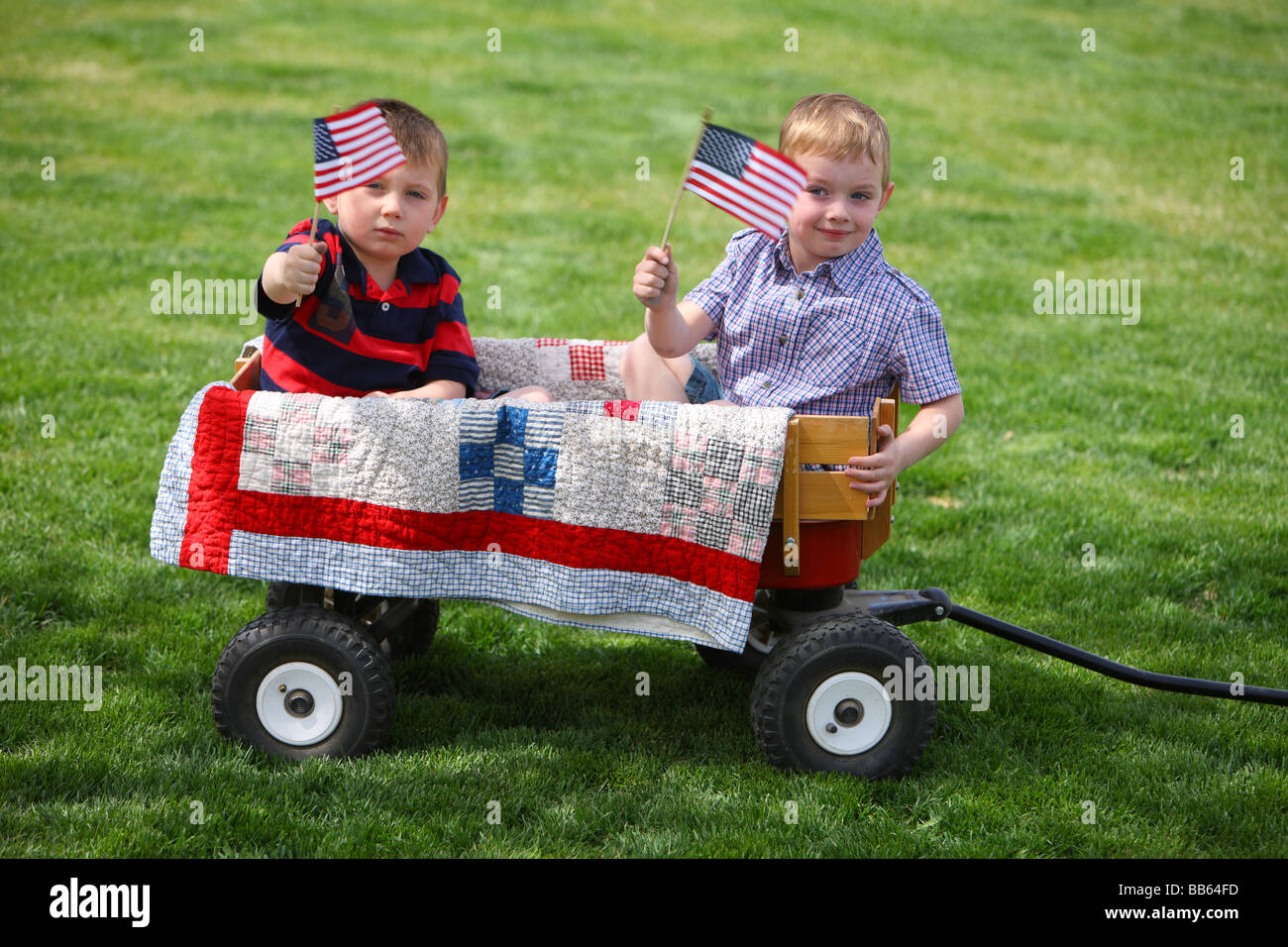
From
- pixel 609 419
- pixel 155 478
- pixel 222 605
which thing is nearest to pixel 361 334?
pixel 609 419

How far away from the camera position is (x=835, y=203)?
3.45 meters

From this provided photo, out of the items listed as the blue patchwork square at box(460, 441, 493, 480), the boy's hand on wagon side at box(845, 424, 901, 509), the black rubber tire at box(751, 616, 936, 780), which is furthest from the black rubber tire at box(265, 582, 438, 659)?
the boy's hand on wagon side at box(845, 424, 901, 509)

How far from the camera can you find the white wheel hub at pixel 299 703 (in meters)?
3.33

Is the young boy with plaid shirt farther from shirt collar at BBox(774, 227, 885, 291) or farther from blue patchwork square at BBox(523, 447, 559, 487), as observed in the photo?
blue patchwork square at BBox(523, 447, 559, 487)

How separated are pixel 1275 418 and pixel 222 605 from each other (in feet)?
17.0

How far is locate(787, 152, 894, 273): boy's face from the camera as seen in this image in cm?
342

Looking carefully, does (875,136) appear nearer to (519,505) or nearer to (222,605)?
(519,505)

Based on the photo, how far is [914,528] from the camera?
516 cm

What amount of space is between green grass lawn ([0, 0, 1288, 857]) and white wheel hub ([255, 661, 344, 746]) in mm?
102

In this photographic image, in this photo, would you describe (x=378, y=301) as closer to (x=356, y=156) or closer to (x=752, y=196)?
(x=356, y=156)

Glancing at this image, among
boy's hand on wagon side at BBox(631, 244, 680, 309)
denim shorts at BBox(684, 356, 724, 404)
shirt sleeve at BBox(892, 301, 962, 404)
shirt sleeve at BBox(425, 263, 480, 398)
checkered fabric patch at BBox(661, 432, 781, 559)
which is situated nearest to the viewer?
checkered fabric patch at BBox(661, 432, 781, 559)

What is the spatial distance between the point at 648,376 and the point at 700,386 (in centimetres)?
29

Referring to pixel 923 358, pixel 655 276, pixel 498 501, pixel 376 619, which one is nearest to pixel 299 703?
pixel 376 619

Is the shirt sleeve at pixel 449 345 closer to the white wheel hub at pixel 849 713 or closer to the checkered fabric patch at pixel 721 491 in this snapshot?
the checkered fabric patch at pixel 721 491
